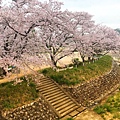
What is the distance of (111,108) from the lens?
1973 cm

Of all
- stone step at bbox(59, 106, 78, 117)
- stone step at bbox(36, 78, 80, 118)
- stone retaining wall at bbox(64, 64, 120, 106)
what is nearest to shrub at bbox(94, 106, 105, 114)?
stone retaining wall at bbox(64, 64, 120, 106)

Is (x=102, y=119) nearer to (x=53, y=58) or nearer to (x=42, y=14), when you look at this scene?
(x=53, y=58)

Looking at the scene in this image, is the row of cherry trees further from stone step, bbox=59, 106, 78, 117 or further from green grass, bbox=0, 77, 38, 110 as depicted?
stone step, bbox=59, 106, 78, 117

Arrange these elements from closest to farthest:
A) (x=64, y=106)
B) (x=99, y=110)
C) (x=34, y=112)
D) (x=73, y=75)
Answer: (x=34, y=112), (x=64, y=106), (x=99, y=110), (x=73, y=75)

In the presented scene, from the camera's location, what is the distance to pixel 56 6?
725 inches

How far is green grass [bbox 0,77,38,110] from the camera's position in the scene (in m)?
15.9

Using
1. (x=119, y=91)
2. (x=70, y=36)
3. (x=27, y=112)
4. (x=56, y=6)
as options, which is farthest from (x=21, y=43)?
(x=119, y=91)

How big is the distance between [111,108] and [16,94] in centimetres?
992

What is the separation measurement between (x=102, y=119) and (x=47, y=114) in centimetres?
520

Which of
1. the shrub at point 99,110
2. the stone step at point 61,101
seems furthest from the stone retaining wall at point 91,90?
the shrub at point 99,110

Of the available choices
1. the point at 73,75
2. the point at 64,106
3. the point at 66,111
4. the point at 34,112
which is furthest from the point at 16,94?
the point at 73,75

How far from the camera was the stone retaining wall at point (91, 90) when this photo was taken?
21078 millimetres

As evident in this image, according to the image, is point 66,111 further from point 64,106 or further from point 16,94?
point 16,94

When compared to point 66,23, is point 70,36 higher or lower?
lower
